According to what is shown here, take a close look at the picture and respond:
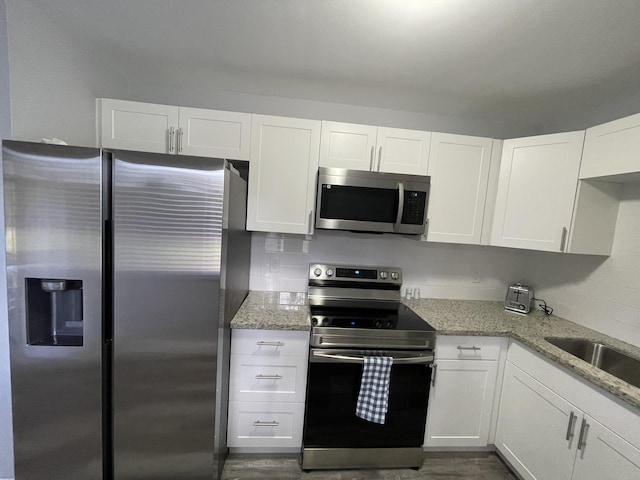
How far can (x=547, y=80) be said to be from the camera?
1.65 meters

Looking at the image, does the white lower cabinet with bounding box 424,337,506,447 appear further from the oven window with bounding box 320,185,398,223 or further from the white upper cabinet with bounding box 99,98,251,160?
the white upper cabinet with bounding box 99,98,251,160

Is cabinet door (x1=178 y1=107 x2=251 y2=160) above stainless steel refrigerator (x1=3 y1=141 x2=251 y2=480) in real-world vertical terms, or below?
above

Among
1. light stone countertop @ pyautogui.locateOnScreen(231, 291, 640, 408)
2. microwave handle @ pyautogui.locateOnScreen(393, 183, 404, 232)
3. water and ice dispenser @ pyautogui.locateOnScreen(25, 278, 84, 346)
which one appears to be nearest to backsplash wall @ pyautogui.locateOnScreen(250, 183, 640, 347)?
light stone countertop @ pyautogui.locateOnScreen(231, 291, 640, 408)

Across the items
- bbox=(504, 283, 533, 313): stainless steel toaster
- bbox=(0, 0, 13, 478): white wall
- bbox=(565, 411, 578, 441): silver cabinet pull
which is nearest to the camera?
bbox=(0, 0, 13, 478): white wall

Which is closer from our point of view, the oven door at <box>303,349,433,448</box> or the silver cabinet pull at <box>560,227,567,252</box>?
the oven door at <box>303,349,433,448</box>

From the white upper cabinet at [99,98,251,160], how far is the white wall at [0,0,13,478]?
53cm

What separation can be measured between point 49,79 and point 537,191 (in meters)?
2.99

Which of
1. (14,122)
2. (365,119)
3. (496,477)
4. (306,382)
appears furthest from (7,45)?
(496,477)

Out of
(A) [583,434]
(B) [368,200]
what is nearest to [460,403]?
(A) [583,434]

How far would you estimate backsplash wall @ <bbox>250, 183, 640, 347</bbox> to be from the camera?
1.71m

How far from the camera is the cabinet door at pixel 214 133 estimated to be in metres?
1.79

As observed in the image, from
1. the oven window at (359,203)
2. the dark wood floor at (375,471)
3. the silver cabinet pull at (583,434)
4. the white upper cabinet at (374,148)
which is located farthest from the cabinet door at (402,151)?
the dark wood floor at (375,471)

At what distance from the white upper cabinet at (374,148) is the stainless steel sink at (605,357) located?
1443 millimetres

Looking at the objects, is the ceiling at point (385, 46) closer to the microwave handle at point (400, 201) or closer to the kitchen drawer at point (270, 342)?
the microwave handle at point (400, 201)
